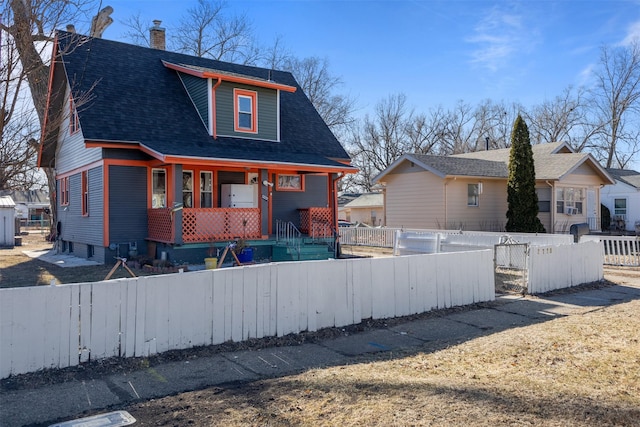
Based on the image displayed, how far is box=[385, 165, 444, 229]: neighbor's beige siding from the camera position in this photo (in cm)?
2439

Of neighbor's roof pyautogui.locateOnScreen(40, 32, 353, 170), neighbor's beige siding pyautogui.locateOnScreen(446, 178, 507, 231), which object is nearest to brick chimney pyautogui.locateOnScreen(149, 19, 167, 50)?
neighbor's roof pyautogui.locateOnScreen(40, 32, 353, 170)

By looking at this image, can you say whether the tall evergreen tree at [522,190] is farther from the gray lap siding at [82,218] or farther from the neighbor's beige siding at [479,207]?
the gray lap siding at [82,218]

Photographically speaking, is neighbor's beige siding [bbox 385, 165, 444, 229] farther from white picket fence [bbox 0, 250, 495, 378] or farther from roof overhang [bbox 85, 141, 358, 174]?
white picket fence [bbox 0, 250, 495, 378]

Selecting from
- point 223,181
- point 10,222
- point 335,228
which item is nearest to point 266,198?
point 223,181

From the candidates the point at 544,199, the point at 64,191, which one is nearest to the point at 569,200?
the point at 544,199

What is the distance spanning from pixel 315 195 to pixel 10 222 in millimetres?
17606

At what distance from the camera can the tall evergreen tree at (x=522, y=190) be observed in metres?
22.9

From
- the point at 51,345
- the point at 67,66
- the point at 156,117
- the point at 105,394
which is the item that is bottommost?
the point at 105,394

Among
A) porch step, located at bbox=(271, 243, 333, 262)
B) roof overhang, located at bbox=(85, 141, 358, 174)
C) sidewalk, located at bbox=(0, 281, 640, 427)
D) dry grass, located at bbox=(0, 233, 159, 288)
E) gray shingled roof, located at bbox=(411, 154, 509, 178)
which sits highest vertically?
gray shingled roof, located at bbox=(411, 154, 509, 178)

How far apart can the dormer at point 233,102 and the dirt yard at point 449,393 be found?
1199 centimetres

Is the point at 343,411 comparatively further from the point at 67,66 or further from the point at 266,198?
the point at 67,66

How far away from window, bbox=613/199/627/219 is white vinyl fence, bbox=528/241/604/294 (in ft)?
73.6

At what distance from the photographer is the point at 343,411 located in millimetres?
4266

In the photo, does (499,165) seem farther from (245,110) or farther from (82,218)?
(82,218)
